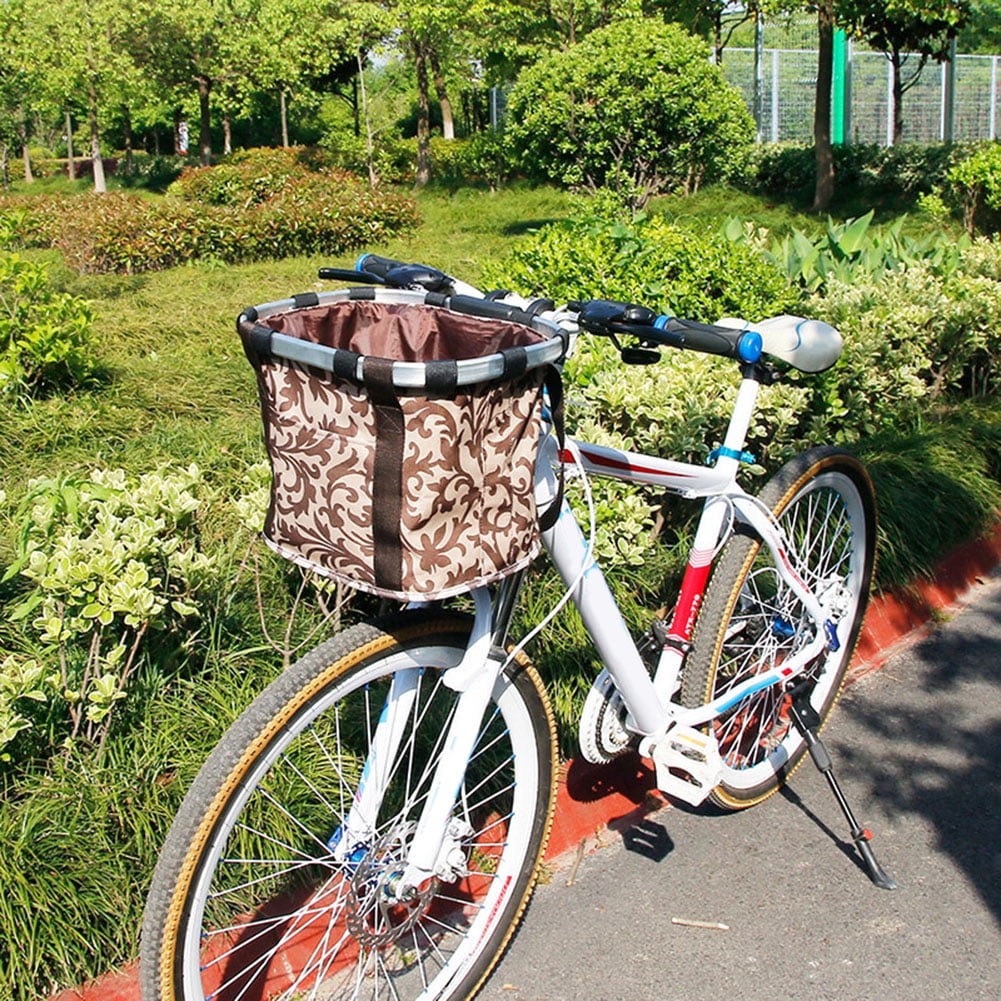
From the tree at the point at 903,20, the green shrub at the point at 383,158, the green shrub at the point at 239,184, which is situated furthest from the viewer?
the green shrub at the point at 383,158

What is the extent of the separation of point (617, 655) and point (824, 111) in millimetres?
15435

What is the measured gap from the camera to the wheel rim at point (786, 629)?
3348mm

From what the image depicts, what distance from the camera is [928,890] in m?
3.06

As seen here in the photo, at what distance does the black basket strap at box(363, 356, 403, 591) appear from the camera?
6.07 ft

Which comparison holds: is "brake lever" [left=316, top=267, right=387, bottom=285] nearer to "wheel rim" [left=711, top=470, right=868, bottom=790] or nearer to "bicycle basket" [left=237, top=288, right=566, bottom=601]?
"bicycle basket" [left=237, top=288, right=566, bottom=601]

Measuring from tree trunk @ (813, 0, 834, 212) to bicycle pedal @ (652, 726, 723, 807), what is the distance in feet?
47.1

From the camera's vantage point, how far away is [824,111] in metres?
16.3

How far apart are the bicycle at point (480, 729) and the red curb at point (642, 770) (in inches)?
7.8

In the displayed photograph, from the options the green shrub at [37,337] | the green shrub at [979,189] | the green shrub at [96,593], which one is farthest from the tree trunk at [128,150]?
the green shrub at [96,593]

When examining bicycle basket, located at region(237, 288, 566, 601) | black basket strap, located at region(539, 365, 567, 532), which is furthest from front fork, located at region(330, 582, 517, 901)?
bicycle basket, located at region(237, 288, 566, 601)

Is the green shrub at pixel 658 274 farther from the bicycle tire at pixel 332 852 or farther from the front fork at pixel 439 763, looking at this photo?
the front fork at pixel 439 763

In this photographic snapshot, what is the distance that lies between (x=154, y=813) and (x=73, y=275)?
27.7ft

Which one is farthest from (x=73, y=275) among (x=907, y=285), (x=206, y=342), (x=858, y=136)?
(x=858, y=136)

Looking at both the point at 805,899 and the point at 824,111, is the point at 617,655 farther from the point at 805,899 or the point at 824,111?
the point at 824,111
